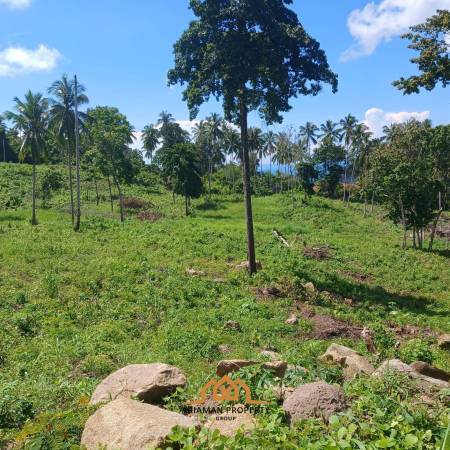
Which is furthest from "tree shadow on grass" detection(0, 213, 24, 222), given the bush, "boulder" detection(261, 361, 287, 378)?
"boulder" detection(261, 361, 287, 378)

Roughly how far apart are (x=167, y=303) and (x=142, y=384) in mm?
8785

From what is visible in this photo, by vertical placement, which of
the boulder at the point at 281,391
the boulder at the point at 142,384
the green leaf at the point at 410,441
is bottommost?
the boulder at the point at 142,384

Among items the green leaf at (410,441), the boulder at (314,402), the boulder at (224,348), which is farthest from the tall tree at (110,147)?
the green leaf at (410,441)

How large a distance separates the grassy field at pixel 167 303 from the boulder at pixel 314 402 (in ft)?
1.91

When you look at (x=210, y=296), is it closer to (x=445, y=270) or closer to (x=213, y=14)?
(x=213, y=14)

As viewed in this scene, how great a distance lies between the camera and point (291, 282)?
19.0 metres

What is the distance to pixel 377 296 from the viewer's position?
19594 millimetres

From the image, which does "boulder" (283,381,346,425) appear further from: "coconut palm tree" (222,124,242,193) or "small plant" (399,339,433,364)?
"coconut palm tree" (222,124,242,193)

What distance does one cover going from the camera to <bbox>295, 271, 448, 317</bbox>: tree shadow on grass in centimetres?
1825

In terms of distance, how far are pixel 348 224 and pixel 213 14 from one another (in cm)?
2957

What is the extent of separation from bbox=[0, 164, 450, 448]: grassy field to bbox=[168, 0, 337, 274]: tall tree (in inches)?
167

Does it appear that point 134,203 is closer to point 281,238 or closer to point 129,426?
point 281,238

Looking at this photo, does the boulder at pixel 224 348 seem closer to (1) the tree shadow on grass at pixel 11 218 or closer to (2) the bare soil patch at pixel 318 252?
(2) the bare soil patch at pixel 318 252

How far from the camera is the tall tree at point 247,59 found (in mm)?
18578
